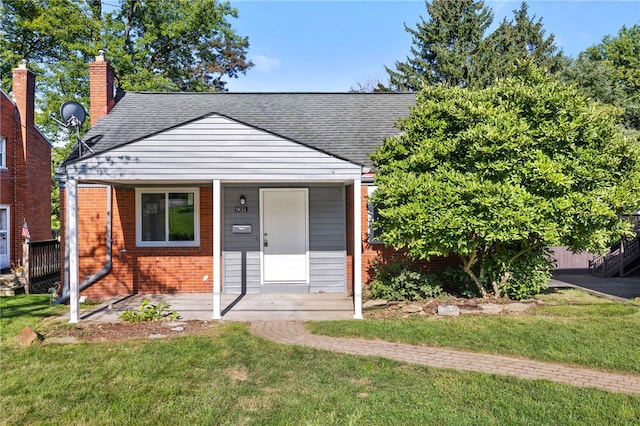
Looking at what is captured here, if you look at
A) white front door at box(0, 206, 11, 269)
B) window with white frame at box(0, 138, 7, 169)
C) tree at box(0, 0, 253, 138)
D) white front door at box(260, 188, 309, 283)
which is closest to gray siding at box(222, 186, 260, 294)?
white front door at box(260, 188, 309, 283)

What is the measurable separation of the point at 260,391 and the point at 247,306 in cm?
408

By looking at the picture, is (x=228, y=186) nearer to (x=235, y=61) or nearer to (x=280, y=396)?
(x=280, y=396)

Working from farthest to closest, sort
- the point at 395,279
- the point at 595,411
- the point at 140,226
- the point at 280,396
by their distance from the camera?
the point at 140,226 < the point at 395,279 < the point at 280,396 < the point at 595,411

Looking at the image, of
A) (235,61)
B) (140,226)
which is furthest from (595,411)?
(235,61)

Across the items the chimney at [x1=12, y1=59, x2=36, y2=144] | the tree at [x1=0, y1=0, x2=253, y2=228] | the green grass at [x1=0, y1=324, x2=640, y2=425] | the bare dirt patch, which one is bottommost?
the bare dirt patch

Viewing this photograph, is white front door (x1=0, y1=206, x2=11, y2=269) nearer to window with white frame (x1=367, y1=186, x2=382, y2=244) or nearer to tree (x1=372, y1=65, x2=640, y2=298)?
window with white frame (x1=367, y1=186, x2=382, y2=244)

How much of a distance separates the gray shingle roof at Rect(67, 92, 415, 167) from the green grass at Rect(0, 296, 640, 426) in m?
5.57

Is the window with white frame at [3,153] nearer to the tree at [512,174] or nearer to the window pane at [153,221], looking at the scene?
the window pane at [153,221]

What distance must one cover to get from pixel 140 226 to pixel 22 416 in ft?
20.5

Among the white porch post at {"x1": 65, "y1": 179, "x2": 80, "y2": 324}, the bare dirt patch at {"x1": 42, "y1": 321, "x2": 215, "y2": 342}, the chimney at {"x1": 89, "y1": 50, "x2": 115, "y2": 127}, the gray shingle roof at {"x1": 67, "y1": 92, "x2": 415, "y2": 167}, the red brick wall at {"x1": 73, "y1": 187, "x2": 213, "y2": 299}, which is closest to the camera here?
the bare dirt patch at {"x1": 42, "y1": 321, "x2": 215, "y2": 342}

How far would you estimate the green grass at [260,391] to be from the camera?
360cm

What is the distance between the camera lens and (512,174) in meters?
6.98

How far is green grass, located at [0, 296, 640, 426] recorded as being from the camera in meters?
3.60

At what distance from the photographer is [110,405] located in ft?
12.7
